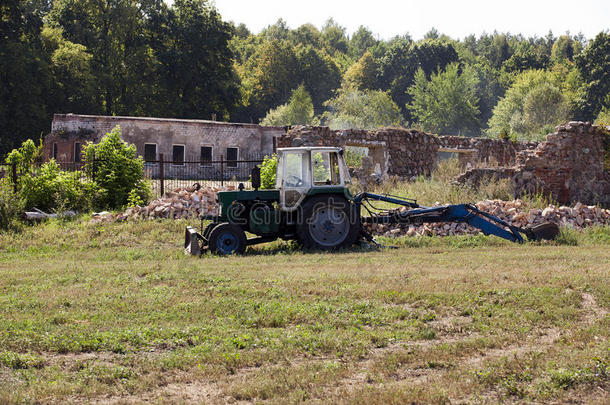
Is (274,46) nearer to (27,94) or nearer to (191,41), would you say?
(191,41)

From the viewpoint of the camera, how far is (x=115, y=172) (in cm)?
1906

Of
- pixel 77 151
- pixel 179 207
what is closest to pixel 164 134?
pixel 77 151

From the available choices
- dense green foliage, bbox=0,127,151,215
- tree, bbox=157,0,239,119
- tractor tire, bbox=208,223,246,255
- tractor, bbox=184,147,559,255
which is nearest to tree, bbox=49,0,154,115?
tree, bbox=157,0,239,119

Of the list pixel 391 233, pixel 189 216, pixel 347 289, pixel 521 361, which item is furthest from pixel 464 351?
pixel 189 216

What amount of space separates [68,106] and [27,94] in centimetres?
381

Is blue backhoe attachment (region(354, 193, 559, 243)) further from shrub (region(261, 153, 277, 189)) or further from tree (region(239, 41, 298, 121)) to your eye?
tree (region(239, 41, 298, 121))

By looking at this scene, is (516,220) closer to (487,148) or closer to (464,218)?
(464,218)

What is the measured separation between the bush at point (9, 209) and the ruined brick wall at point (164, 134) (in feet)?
57.6

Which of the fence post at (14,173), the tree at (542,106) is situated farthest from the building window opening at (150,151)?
the tree at (542,106)

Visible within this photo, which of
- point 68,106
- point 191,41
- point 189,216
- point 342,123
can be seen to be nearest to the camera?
point 189,216

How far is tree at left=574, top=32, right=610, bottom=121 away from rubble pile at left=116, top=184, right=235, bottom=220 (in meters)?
53.5

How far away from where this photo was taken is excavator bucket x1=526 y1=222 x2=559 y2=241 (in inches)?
530

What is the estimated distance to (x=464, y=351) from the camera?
228 inches

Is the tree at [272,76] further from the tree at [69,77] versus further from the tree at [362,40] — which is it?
the tree at [362,40]
